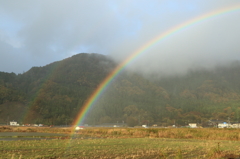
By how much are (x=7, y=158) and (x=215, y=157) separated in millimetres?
15606

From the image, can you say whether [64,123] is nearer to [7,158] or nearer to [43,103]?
[43,103]

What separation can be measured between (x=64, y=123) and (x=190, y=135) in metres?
129

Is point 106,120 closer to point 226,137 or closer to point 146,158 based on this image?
point 226,137

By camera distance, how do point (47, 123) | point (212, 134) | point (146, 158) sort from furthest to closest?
point (47, 123)
point (212, 134)
point (146, 158)

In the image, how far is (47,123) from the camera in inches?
6147

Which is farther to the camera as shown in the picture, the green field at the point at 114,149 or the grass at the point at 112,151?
the green field at the point at 114,149

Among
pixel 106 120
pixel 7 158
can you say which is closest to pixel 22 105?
pixel 106 120

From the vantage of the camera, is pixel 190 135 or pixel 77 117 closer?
pixel 190 135

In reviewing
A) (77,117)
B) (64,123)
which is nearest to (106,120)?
(77,117)

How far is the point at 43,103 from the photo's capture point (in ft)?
632

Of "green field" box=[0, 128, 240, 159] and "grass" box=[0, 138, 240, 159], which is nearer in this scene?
"grass" box=[0, 138, 240, 159]

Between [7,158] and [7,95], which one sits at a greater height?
[7,95]

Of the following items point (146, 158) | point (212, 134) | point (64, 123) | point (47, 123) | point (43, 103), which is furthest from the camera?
point (43, 103)

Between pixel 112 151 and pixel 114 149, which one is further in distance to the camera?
pixel 114 149
